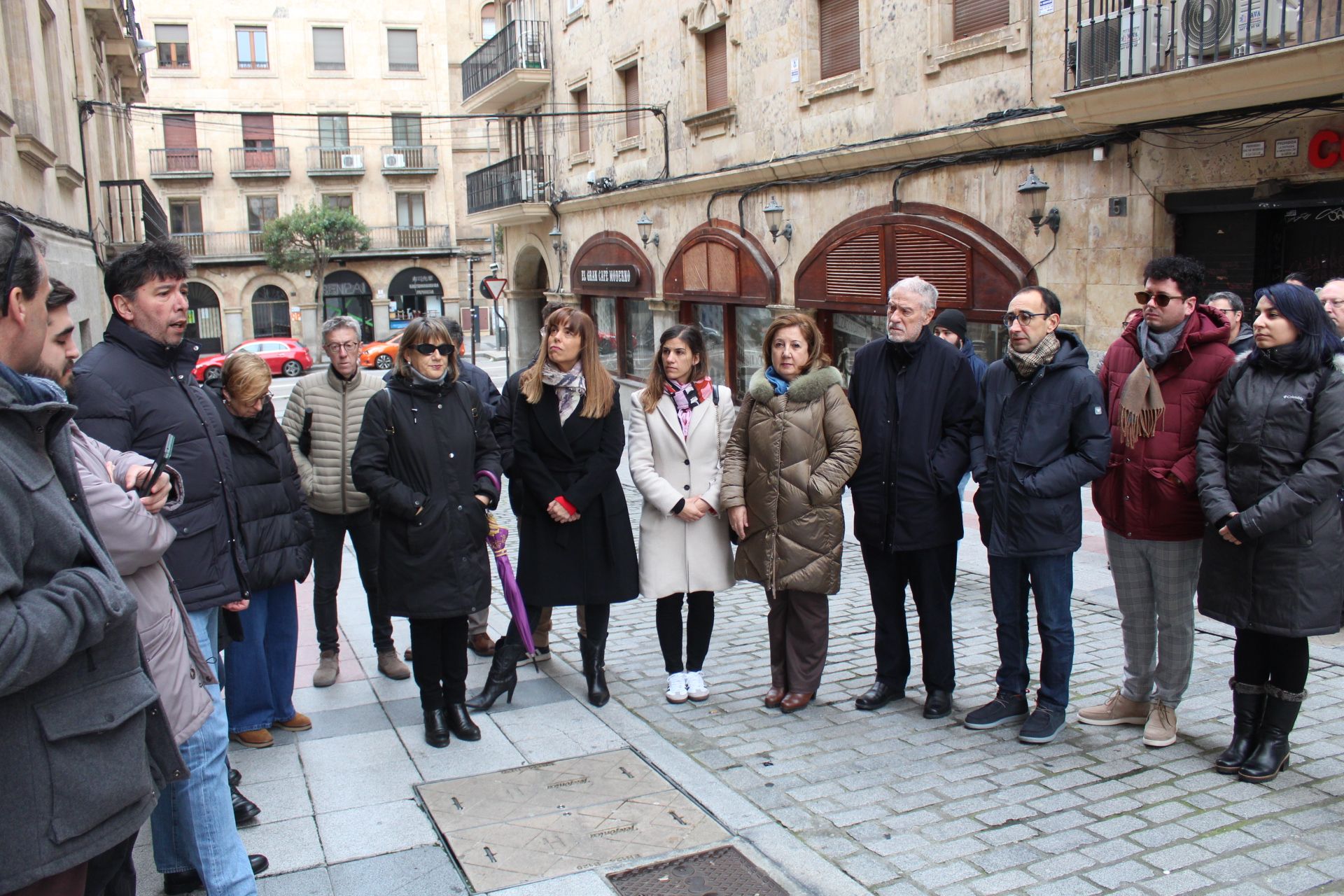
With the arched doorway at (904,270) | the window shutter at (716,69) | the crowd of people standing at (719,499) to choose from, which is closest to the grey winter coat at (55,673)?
the crowd of people standing at (719,499)

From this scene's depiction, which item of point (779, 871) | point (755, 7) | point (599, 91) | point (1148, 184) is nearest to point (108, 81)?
point (599, 91)

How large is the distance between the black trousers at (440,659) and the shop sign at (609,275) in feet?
54.9

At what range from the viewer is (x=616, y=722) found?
5320 millimetres

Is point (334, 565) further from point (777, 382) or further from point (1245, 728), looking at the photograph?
point (1245, 728)

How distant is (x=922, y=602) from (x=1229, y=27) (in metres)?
6.21

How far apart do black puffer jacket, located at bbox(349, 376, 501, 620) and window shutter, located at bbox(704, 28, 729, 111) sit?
530 inches

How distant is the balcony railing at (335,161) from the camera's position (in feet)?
152

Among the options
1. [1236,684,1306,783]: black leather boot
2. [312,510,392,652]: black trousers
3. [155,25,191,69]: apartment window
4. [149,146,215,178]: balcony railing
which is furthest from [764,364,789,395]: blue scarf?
[155,25,191,69]: apartment window

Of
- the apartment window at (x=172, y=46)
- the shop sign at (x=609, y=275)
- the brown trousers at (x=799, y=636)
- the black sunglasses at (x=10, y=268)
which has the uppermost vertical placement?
the apartment window at (x=172, y=46)

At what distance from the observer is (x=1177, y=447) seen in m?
4.64

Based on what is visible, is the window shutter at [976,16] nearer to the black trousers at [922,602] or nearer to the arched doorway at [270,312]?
the black trousers at [922,602]

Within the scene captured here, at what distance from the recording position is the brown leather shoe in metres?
6.52

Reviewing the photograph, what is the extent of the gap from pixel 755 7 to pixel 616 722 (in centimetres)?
1339

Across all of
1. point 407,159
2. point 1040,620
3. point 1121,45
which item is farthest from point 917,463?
point 407,159
